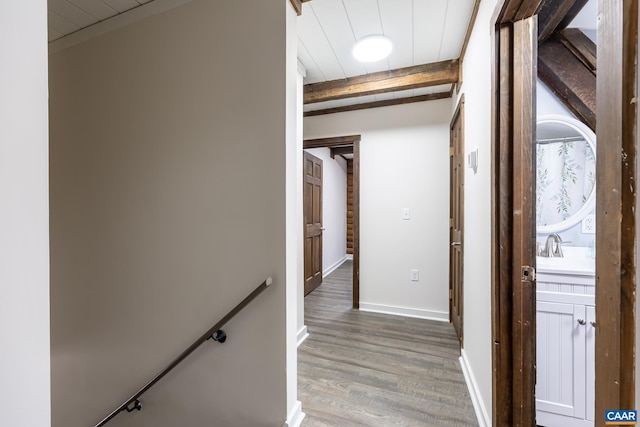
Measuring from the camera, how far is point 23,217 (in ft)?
1.51

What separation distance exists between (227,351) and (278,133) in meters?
1.25

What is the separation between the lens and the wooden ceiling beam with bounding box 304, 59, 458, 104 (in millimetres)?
2244

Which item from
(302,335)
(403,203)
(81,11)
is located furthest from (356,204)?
(81,11)

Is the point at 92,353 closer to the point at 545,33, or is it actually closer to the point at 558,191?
the point at 558,191

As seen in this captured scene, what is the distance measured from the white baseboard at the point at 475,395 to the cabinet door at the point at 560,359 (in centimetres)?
26

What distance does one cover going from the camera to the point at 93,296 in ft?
6.13

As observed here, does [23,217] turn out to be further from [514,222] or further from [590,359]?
[590,359]

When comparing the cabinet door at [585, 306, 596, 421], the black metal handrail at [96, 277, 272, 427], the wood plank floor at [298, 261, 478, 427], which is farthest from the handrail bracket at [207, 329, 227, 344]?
the cabinet door at [585, 306, 596, 421]

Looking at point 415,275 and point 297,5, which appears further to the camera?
point 415,275

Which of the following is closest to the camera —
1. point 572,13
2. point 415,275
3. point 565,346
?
point 565,346

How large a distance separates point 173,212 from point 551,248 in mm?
2308

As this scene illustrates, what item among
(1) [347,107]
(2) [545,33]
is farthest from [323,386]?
(1) [347,107]

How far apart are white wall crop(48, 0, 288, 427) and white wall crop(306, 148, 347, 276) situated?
2769 mm

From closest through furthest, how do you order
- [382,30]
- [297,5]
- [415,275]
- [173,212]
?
[297,5] < [173,212] < [382,30] < [415,275]
